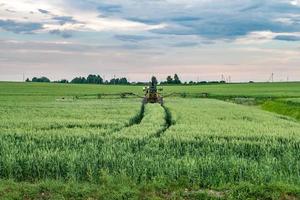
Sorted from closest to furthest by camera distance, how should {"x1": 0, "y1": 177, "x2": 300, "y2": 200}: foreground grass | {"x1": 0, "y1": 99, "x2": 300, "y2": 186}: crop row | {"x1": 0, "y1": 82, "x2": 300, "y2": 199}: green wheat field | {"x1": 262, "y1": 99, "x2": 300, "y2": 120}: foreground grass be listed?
{"x1": 0, "y1": 177, "x2": 300, "y2": 200}: foreground grass < {"x1": 0, "y1": 82, "x2": 300, "y2": 199}: green wheat field < {"x1": 0, "y1": 99, "x2": 300, "y2": 186}: crop row < {"x1": 262, "y1": 99, "x2": 300, "y2": 120}: foreground grass

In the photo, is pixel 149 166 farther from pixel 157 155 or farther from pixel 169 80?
pixel 169 80

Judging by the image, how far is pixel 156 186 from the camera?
12.6 metres

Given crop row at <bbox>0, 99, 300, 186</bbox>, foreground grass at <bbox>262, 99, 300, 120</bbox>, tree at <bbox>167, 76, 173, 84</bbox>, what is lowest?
foreground grass at <bbox>262, 99, 300, 120</bbox>

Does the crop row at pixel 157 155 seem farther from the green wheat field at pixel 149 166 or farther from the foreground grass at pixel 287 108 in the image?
the foreground grass at pixel 287 108

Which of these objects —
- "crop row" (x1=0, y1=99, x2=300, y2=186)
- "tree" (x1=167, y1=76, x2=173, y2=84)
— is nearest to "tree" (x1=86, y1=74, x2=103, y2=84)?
"tree" (x1=167, y1=76, x2=173, y2=84)

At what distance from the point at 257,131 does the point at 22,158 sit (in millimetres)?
10859

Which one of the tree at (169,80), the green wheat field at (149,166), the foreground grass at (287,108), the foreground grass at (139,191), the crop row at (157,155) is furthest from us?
the tree at (169,80)

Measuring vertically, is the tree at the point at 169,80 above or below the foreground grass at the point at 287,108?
above

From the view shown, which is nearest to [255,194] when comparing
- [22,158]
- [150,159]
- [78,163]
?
[150,159]

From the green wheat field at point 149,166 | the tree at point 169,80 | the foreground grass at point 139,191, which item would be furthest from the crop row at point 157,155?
the tree at point 169,80

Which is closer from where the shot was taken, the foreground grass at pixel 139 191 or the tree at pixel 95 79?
the foreground grass at pixel 139 191

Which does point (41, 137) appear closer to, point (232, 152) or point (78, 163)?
point (78, 163)

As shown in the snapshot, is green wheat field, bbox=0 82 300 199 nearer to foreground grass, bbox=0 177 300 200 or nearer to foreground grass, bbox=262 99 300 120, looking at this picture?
foreground grass, bbox=0 177 300 200

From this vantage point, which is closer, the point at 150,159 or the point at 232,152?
the point at 150,159
